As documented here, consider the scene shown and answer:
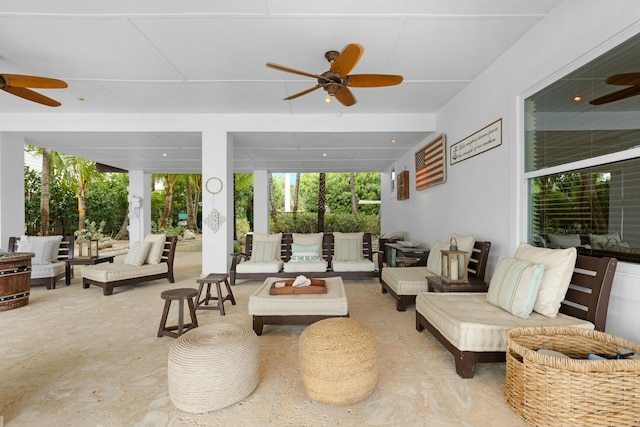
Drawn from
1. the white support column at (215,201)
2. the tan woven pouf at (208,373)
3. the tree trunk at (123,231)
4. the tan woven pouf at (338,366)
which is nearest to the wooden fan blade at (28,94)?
the white support column at (215,201)

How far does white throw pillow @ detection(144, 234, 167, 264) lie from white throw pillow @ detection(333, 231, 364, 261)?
3336 mm

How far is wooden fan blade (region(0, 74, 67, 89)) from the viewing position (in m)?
3.28

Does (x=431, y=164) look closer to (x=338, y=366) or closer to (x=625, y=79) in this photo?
(x=625, y=79)

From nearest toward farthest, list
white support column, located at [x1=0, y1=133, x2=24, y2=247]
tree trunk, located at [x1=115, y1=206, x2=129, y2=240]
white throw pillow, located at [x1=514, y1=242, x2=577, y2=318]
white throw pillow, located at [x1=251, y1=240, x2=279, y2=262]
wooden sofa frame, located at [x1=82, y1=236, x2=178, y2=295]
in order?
1. white throw pillow, located at [x1=514, y1=242, x2=577, y2=318]
2. wooden sofa frame, located at [x1=82, y1=236, x2=178, y2=295]
3. white throw pillow, located at [x1=251, y1=240, x2=279, y2=262]
4. white support column, located at [x1=0, y1=133, x2=24, y2=247]
5. tree trunk, located at [x1=115, y1=206, x2=129, y2=240]

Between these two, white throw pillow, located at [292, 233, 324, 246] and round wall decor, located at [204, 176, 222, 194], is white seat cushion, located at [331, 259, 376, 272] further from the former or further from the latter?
round wall decor, located at [204, 176, 222, 194]

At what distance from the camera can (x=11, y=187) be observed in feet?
19.4

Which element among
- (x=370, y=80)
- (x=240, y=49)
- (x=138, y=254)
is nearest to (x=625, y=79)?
(x=370, y=80)

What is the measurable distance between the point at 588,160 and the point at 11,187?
9077mm

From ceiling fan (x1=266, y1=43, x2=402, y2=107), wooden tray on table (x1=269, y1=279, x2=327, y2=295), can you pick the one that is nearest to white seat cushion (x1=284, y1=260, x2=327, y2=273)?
wooden tray on table (x1=269, y1=279, x2=327, y2=295)

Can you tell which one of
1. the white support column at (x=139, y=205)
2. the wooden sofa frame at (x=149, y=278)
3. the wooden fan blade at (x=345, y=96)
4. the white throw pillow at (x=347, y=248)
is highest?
the wooden fan blade at (x=345, y=96)

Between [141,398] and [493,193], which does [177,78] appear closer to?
[141,398]

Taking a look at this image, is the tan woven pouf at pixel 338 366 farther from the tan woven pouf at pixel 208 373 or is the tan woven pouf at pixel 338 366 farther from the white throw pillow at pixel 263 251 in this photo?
the white throw pillow at pixel 263 251

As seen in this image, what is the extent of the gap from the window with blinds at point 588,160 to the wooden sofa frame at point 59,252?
24.1 feet

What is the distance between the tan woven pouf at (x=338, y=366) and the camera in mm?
1924
